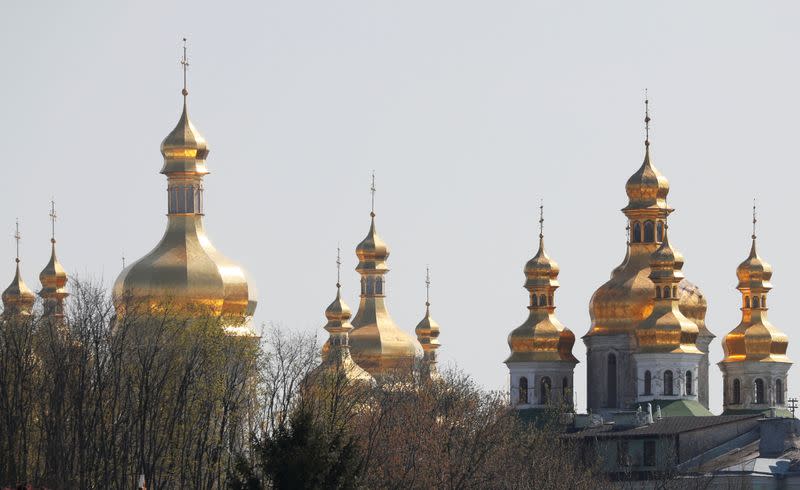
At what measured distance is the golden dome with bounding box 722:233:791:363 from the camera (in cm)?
11800

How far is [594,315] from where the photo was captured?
118 meters

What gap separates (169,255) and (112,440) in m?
28.7

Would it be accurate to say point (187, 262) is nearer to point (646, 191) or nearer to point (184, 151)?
point (184, 151)

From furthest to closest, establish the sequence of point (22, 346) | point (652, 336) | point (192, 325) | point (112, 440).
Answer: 1. point (652, 336)
2. point (192, 325)
3. point (22, 346)
4. point (112, 440)

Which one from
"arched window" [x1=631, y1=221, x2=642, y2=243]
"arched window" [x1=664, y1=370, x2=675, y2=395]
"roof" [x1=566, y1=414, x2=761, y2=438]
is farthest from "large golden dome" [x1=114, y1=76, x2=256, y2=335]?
"arched window" [x1=631, y1=221, x2=642, y2=243]

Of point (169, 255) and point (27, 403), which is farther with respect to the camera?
point (169, 255)

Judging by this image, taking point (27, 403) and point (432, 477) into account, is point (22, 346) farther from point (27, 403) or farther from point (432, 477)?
point (432, 477)

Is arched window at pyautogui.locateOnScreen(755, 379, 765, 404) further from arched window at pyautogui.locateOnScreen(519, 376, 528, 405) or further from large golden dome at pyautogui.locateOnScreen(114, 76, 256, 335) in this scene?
large golden dome at pyautogui.locateOnScreen(114, 76, 256, 335)

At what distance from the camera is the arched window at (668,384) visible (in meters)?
113

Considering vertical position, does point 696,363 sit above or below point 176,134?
below

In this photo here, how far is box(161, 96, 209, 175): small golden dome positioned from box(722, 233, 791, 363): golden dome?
24.5m

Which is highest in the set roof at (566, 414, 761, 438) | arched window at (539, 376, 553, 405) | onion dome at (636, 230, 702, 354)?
onion dome at (636, 230, 702, 354)

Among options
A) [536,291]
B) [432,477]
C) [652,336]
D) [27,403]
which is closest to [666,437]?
[652,336]

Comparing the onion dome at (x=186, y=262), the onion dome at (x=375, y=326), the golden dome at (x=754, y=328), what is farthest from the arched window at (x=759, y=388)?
the onion dome at (x=186, y=262)
